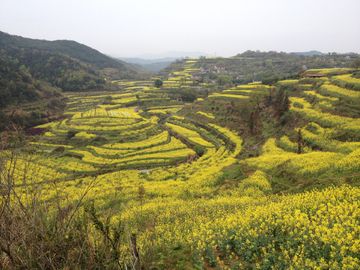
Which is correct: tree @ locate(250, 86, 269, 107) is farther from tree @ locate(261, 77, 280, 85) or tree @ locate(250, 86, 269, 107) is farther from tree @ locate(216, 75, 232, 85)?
tree @ locate(216, 75, 232, 85)

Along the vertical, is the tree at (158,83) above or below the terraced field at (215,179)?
above

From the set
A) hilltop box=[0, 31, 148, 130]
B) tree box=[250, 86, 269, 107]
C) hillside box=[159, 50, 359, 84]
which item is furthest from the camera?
hillside box=[159, 50, 359, 84]

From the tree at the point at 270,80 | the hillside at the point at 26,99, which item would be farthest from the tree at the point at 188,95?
the hillside at the point at 26,99

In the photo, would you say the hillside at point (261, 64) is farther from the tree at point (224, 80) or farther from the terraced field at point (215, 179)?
the terraced field at point (215, 179)

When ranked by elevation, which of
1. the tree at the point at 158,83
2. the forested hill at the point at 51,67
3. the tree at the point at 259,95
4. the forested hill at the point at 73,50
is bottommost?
the tree at the point at 259,95

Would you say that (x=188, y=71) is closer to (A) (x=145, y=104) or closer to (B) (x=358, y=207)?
(A) (x=145, y=104)

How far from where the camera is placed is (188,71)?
10894 cm

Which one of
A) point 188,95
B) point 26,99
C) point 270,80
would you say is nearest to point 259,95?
point 270,80

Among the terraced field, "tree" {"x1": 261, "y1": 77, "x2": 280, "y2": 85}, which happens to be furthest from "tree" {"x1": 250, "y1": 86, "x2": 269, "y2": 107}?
"tree" {"x1": 261, "y1": 77, "x2": 280, "y2": 85}

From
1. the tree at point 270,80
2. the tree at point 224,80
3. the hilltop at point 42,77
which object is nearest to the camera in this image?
the tree at point 270,80

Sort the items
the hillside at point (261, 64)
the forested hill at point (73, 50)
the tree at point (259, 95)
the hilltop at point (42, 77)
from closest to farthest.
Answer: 1. the tree at point (259, 95)
2. the hilltop at point (42, 77)
3. the hillside at point (261, 64)
4. the forested hill at point (73, 50)

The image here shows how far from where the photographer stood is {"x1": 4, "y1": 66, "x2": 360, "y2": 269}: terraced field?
5.70 m

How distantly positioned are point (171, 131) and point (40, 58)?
88.4 m

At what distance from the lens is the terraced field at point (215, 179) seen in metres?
5.70
